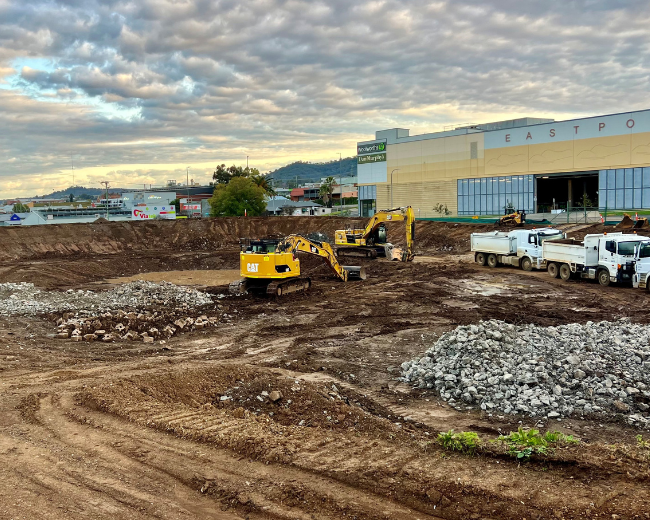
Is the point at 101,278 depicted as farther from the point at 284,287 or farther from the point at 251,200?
the point at 251,200

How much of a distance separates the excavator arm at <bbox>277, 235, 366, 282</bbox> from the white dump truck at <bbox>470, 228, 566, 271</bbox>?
8.68 meters

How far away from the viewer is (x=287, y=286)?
89.0 ft

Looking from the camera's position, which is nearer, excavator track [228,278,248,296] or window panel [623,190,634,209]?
excavator track [228,278,248,296]

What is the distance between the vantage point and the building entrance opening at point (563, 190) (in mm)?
67250

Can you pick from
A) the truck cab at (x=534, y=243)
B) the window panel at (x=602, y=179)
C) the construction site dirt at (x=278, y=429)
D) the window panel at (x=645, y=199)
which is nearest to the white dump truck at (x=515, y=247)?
the truck cab at (x=534, y=243)

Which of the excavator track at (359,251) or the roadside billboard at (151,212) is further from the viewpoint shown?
the roadside billboard at (151,212)

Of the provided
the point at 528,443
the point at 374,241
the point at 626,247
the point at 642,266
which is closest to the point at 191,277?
the point at 374,241

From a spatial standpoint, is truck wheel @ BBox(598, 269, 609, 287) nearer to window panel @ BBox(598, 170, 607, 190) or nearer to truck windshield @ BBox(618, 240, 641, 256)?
truck windshield @ BBox(618, 240, 641, 256)

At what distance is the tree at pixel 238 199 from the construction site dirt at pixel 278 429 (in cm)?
5642

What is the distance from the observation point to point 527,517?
6359 mm

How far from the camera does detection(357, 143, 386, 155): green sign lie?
85.7 metres

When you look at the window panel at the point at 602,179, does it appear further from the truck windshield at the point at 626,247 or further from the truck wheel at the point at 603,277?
the truck windshield at the point at 626,247

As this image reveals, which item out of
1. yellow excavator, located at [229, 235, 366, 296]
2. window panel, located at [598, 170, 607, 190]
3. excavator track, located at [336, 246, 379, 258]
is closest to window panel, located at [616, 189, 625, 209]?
window panel, located at [598, 170, 607, 190]

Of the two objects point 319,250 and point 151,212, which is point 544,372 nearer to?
point 319,250
